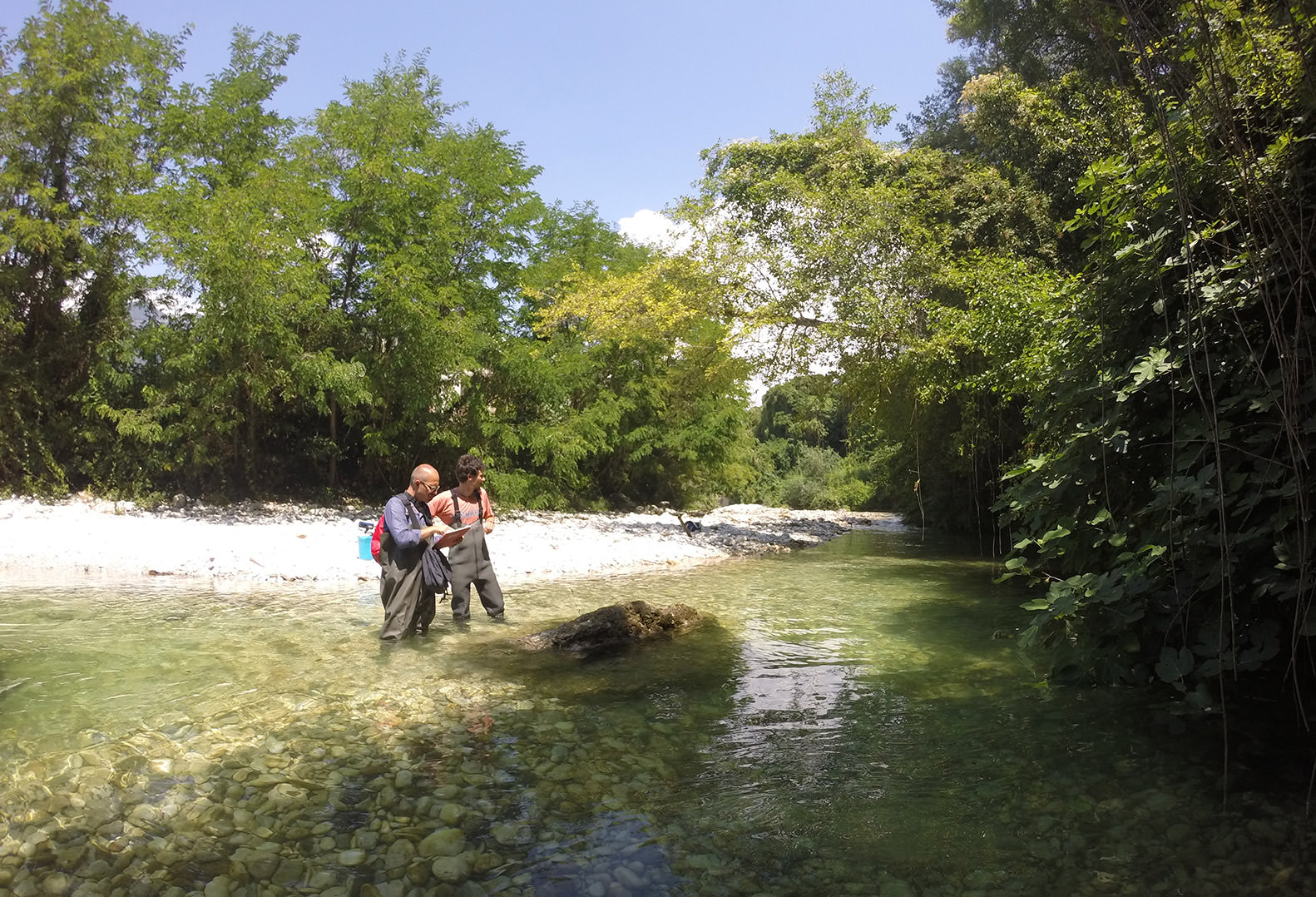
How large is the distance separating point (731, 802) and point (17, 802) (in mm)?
3727

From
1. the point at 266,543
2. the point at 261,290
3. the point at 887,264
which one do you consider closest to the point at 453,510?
the point at 266,543

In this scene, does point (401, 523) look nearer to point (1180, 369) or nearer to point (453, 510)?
point (453, 510)

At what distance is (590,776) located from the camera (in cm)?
459

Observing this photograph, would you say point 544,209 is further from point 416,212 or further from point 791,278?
point 791,278

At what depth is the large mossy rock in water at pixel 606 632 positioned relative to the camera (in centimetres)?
763

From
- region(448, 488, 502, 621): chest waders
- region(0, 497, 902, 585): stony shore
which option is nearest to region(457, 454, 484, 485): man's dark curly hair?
region(448, 488, 502, 621): chest waders

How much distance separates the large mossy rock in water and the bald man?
3.88ft

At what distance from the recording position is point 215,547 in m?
12.7

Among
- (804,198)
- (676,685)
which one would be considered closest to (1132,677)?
(676,685)

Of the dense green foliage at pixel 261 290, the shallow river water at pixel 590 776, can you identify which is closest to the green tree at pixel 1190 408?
the shallow river water at pixel 590 776

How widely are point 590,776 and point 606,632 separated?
3.19 meters

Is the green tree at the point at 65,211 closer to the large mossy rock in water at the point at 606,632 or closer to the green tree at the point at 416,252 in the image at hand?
the green tree at the point at 416,252

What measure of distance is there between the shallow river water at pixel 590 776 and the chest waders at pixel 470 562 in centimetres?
60

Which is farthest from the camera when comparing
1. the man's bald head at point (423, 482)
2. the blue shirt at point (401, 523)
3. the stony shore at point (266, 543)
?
the stony shore at point (266, 543)
